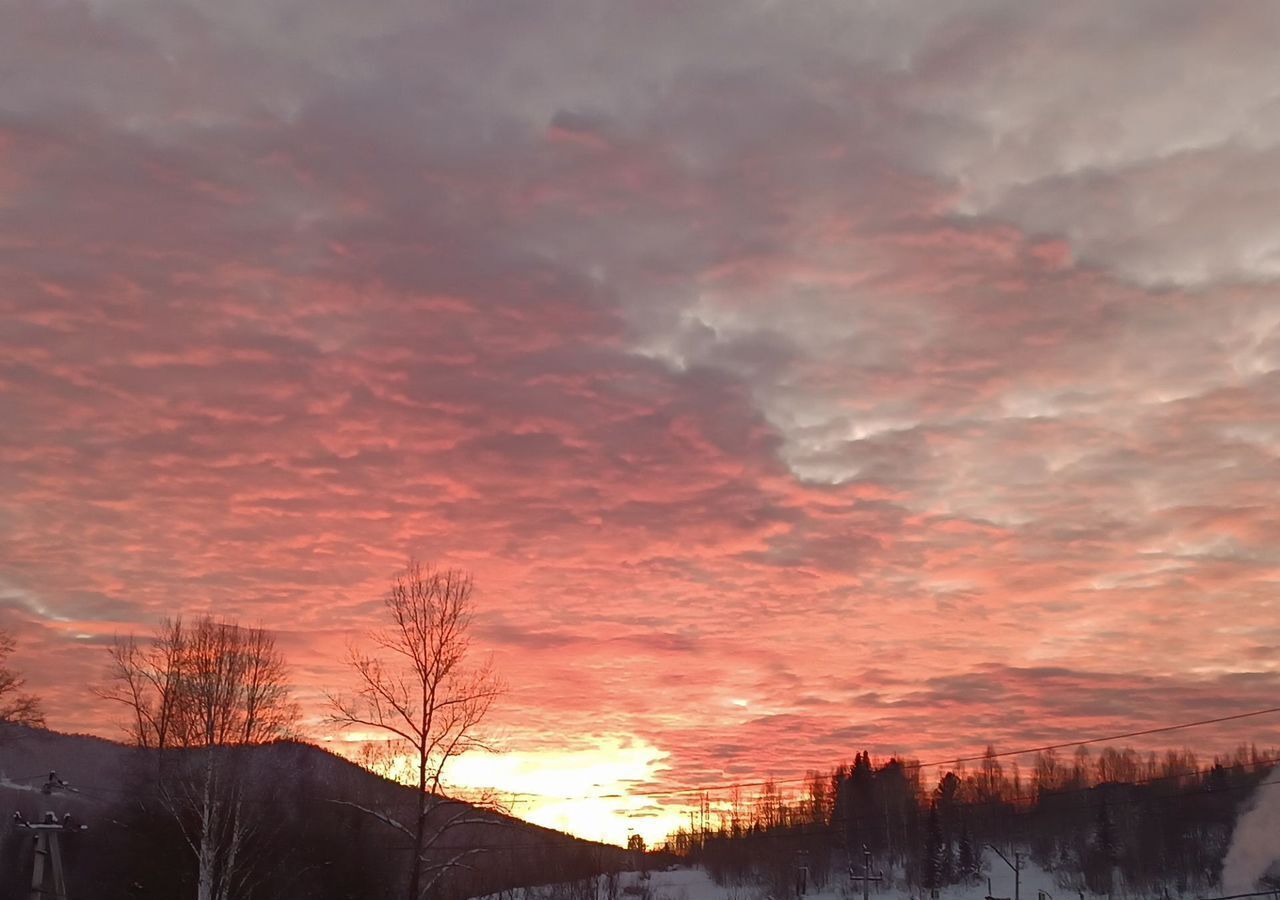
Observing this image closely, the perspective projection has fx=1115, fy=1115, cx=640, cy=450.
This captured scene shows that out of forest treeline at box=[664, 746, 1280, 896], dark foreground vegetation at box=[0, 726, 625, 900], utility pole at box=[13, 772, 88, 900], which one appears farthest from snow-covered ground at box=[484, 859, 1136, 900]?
utility pole at box=[13, 772, 88, 900]

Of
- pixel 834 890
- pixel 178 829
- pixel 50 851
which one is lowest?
pixel 834 890

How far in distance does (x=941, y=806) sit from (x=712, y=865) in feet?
136

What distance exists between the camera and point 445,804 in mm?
44000

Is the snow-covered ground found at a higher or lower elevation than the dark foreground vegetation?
lower

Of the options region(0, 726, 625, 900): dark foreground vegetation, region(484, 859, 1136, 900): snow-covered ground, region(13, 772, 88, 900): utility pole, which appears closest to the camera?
region(13, 772, 88, 900): utility pole

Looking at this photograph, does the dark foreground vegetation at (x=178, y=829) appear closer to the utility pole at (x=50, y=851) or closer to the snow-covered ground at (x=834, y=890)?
the utility pole at (x=50, y=851)

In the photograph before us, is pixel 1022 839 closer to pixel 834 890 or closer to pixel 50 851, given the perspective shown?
pixel 834 890

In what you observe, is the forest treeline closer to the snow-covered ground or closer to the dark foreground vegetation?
the snow-covered ground

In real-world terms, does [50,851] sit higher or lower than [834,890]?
higher

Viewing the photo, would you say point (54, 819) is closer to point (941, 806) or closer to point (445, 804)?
point (445, 804)

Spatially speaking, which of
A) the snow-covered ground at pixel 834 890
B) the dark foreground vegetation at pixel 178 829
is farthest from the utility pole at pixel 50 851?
the snow-covered ground at pixel 834 890

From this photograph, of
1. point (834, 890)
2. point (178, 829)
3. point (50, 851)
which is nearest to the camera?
point (50, 851)

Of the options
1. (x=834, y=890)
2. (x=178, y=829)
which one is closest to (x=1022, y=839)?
(x=834, y=890)

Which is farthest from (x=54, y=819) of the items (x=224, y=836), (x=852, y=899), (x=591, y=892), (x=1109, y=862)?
(x=1109, y=862)
